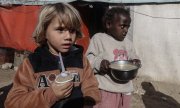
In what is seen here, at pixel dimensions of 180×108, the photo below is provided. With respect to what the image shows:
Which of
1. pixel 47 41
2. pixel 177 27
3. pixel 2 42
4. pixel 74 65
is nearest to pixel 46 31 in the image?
pixel 47 41

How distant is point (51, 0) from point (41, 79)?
22.3 feet

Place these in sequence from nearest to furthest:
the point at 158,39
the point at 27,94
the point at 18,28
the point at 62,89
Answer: the point at 62,89 < the point at 27,94 < the point at 158,39 < the point at 18,28

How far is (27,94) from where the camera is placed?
7.14 ft

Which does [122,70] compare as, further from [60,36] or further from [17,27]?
[17,27]

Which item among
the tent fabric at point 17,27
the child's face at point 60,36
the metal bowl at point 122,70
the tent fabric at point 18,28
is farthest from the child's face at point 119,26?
the tent fabric at point 17,27

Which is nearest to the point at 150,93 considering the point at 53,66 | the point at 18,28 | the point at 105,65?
the point at 18,28

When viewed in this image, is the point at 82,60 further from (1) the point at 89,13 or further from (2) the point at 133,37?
(1) the point at 89,13

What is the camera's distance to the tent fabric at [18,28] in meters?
9.50

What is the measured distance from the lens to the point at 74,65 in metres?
2.38

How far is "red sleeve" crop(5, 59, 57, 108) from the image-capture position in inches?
82.7

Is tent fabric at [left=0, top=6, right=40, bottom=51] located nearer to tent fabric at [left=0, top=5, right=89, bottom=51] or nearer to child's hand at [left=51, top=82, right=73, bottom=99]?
tent fabric at [left=0, top=5, right=89, bottom=51]

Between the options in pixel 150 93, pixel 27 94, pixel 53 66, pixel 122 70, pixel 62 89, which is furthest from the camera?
pixel 150 93

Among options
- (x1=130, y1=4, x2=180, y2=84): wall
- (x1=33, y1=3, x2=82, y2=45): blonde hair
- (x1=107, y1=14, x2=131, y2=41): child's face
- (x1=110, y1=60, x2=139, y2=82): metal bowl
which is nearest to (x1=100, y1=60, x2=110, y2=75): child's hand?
(x1=110, y1=60, x2=139, y2=82): metal bowl

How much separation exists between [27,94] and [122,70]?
53.4 inches
